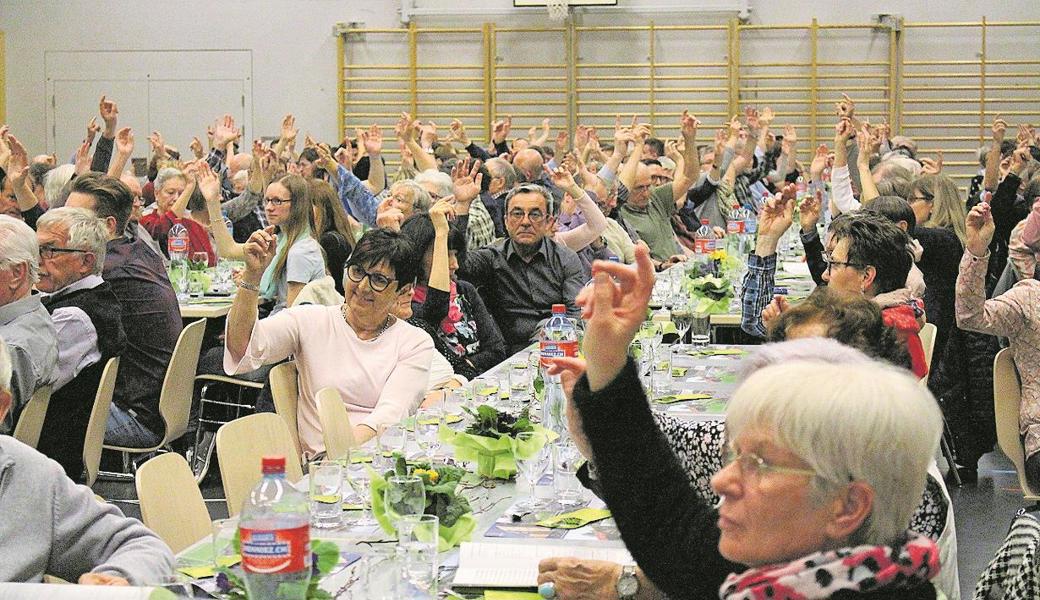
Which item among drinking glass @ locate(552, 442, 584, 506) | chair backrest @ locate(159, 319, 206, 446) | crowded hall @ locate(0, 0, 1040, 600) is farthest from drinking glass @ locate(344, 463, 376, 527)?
chair backrest @ locate(159, 319, 206, 446)

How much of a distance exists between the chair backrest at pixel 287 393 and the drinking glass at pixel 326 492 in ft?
4.37

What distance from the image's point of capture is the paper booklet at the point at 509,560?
105 inches

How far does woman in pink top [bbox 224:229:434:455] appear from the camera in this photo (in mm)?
4680

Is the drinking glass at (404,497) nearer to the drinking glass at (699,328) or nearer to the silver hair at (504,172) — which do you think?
the drinking glass at (699,328)

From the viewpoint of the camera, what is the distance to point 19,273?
445 cm

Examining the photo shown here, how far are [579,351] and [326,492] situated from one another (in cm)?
214

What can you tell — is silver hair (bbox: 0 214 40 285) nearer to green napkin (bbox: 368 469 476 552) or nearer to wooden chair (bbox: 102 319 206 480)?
wooden chair (bbox: 102 319 206 480)

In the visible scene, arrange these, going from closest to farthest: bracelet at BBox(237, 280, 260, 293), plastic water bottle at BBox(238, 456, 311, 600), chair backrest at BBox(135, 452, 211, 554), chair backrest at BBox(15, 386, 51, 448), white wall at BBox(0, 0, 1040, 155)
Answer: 1. plastic water bottle at BBox(238, 456, 311, 600)
2. chair backrest at BBox(135, 452, 211, 554)
3. bracelet at BBox(237, 280, 260, 293)
4. chair backrest at BBox(15, 386, 51, 448)
5. white wall at BBox(0, 0, 1040, 155)

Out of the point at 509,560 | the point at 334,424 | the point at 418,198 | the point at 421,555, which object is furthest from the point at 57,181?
the point at 421,555

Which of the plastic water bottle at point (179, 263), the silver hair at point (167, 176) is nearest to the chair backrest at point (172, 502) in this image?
the plastic water bottle at point (179, 263)

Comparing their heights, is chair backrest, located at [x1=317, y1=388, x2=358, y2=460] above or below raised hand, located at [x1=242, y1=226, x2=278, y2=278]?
below

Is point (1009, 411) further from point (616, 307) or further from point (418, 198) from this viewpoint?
point (418, 198)

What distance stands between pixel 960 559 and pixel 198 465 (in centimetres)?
367

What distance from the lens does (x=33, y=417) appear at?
4.64 meters
